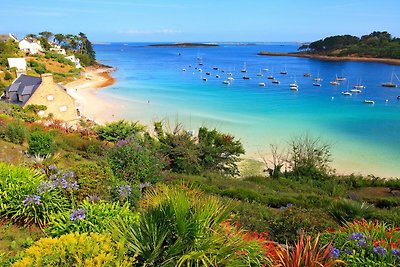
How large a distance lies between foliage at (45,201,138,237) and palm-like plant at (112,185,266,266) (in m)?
0.97

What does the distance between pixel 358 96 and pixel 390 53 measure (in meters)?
85.7

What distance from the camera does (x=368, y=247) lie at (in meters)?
5.09

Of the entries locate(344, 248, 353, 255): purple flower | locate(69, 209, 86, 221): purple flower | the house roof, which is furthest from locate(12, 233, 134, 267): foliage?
the house roof

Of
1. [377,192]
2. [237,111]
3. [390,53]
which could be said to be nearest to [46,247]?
[377,192]

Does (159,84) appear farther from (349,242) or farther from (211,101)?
(349,242)

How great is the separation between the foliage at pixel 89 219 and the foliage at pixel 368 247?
3.40 m

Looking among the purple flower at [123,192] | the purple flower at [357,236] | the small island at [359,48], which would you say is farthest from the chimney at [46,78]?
the small island at [359,48]

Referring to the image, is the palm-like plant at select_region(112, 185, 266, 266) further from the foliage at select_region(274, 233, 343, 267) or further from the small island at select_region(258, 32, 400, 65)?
the small island at select_region(258, 32, 400, 65)

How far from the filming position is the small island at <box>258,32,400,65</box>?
132 meters

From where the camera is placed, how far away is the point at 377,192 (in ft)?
52.8

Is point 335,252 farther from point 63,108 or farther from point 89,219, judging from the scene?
point 63,108

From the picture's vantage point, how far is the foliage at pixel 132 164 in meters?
9.66

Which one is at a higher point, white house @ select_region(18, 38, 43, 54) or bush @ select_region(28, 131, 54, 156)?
white house @ select_region(18, 38, 43, 54)

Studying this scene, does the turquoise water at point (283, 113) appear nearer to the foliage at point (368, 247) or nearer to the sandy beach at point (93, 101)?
the sandy beach at point (93, 101)
